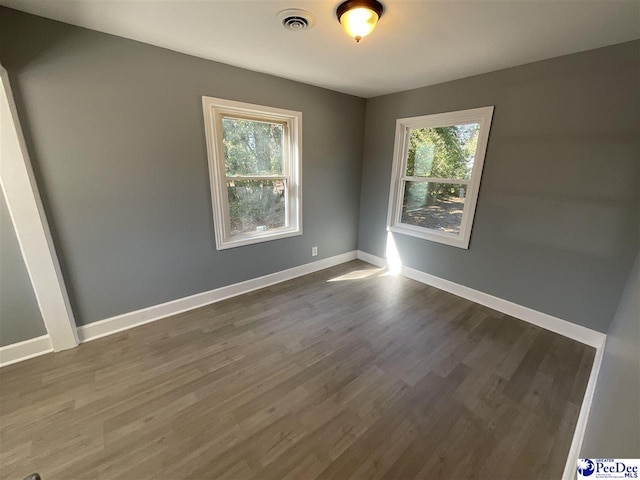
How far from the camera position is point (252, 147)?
2779 millimetres

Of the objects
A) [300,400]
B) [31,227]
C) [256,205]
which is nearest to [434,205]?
[256,205]

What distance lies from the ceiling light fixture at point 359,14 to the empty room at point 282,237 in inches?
0.7

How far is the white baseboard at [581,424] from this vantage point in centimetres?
125

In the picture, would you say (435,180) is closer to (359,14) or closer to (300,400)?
(359,14)

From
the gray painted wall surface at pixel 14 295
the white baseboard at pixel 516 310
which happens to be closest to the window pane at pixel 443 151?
the white baseboard at pixel 516 310

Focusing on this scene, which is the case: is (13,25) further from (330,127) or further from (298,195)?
(330,127)

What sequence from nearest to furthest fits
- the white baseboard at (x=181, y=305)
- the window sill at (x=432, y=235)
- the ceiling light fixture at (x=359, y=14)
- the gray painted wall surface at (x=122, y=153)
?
the ceiling light fixture at (x=359, y=14) < the gray painted wall surface at (x=122, y=153) < the white baseboard at (x=181, y=305) < the window sill at (x=432, y=235)

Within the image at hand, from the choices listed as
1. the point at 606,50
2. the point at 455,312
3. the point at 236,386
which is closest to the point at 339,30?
the point at 606,50

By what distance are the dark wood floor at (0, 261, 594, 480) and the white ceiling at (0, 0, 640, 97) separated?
2308mm

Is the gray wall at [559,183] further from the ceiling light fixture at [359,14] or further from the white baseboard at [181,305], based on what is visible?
the white baseboard at [181,305]

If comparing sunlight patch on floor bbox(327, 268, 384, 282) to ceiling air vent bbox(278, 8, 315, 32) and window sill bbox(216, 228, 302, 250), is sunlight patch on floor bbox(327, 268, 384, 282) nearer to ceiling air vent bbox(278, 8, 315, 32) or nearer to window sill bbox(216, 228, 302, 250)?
window sill bbox(216, 228, 302, 250)

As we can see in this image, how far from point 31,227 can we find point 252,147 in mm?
1859

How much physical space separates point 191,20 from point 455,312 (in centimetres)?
327

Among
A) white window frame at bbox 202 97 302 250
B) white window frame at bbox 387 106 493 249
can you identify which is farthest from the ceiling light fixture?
white window frame at bbox 387 106 493 249
